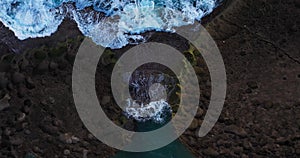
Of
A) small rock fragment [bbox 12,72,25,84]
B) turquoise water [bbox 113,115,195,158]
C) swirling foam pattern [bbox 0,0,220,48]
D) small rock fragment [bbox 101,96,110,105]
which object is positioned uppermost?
swirling foam pattern [bbox 0,0,220,48]

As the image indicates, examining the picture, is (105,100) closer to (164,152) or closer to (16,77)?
(164,152)

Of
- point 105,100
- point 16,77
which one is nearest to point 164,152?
point 105,100

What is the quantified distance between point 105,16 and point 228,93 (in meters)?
2.64

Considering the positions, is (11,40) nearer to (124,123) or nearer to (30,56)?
(30,56)

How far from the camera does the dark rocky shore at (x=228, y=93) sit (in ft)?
25.2

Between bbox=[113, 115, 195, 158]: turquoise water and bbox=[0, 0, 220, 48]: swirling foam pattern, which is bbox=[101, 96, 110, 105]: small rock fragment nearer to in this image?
bbox=[113, 115, 195, 158]: turquoise water

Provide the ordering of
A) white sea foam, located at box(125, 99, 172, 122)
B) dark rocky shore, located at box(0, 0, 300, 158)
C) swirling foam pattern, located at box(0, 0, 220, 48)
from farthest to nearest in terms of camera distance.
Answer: swirling foam pattern, located at box(0, 0, 220, 48)
white sea foam, located at box(125, 99, 172, 122)
dark rocky shore, located at box(0, 0, 300, 158)

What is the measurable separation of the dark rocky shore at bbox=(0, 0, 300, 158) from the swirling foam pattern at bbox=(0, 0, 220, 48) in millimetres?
315

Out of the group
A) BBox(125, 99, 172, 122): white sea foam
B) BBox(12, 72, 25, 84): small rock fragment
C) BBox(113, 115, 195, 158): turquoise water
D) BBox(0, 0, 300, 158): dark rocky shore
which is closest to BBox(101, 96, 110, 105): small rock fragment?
BBox(0, 0, 300, 158): dark rocky shore

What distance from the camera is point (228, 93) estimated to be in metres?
7.88

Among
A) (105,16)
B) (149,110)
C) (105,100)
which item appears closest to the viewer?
(105,100)

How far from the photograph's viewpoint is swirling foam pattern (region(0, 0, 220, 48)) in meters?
8.46

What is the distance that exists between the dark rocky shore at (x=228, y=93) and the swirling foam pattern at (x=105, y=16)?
32 cm

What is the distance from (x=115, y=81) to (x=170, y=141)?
1424 mm
